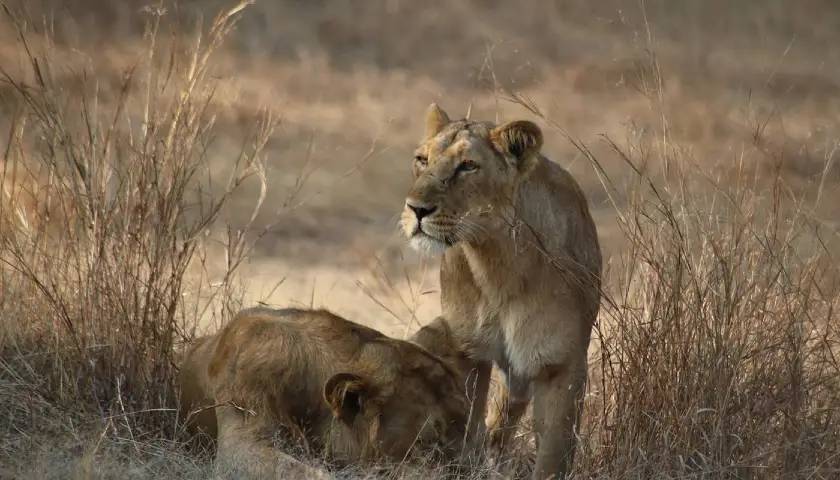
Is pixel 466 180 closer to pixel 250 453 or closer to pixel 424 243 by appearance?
pixel 424 243

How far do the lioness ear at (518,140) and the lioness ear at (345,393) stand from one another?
1.17m

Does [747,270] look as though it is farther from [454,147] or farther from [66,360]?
[66,360]

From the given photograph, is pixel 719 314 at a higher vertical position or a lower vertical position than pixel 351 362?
higher

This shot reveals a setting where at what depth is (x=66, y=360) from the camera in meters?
5.52

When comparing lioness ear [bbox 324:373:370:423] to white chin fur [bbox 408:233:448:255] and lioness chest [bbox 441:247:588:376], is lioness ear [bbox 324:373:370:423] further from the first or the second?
lioness chest [bbox 441:247:588:376]

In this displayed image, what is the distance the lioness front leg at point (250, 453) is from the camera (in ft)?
15.1

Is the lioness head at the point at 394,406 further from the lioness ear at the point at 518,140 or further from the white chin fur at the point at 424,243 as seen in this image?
the lioness ear at the point at 518,140

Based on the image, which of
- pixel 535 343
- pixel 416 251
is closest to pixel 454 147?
pixel 416 251

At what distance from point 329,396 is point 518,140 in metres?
1.30

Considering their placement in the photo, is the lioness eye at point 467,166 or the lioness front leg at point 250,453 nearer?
the lioness front leg at point 250,453

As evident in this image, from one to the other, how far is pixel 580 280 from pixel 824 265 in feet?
2.84

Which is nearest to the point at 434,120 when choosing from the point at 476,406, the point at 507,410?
the point at 476,406

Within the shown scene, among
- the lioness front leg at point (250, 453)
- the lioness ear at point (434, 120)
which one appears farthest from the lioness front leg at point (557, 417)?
the lioness front leg at point (250, 453)

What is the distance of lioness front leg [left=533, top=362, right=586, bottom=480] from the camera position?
5441 millimetres
